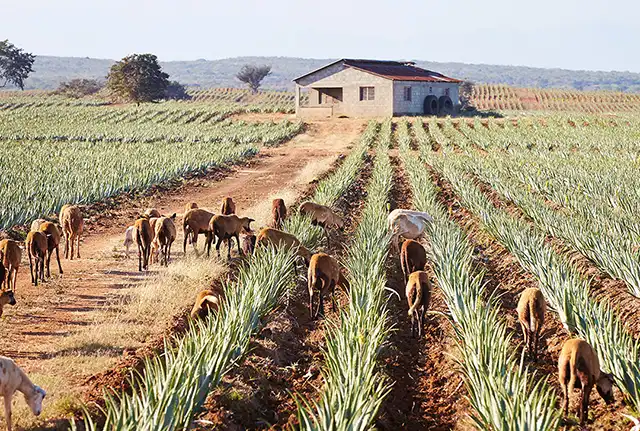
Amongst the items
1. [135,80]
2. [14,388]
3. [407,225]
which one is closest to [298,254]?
[407,225]

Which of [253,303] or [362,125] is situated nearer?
[253,303]

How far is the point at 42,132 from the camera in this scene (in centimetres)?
4334

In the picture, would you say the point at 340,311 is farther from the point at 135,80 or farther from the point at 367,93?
the point at 135,80

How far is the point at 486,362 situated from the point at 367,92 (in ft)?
161

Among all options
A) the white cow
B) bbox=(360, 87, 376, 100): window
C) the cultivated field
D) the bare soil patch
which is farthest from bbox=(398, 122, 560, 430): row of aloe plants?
bbox=(360, 87, 376, 100): window

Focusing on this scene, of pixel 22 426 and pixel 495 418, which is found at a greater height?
pixel 495 418

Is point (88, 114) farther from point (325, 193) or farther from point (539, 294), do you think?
point (539, 294)

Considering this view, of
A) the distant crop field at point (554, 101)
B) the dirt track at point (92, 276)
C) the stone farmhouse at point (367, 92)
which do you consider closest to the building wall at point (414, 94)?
the stone farmhouse at point (367, 92)

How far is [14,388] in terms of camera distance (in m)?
6.79

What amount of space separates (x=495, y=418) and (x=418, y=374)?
2.73 metres

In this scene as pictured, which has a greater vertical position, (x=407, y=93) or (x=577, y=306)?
(x=407, y=93)

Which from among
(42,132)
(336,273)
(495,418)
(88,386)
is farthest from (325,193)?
(42,132)

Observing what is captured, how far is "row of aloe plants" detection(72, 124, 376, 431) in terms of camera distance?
593cm

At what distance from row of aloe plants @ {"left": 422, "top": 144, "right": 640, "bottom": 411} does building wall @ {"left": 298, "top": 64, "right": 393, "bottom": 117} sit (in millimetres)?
39809
